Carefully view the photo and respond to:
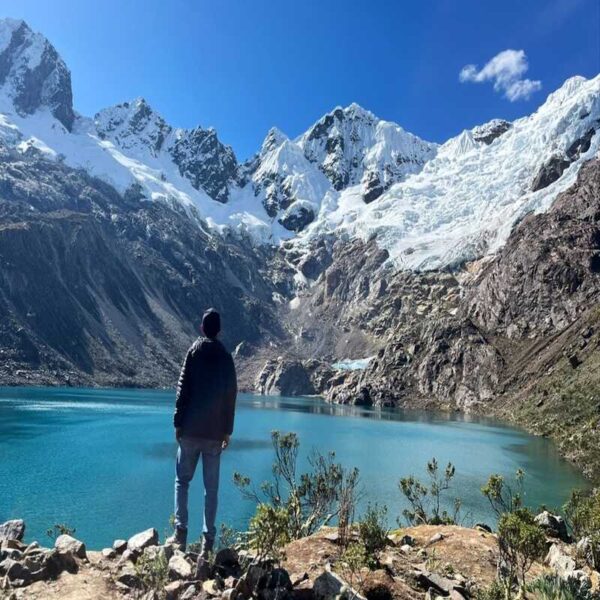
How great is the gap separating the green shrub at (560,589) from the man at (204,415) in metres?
5.71

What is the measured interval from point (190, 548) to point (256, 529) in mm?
3216

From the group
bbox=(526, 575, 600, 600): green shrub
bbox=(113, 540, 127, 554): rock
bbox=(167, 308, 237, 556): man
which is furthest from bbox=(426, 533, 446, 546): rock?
bbox=(113, 540, 127, 554): rock

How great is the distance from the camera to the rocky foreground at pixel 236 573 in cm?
826

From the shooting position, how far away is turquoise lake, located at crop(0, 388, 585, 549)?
3312 cm

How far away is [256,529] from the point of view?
29.1ft

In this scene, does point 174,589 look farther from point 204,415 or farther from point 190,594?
point 204,415

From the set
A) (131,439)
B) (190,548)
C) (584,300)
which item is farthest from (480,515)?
(584,300)

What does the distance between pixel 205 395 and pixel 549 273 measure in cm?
16647

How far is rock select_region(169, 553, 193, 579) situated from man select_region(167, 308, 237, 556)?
3.52 ft

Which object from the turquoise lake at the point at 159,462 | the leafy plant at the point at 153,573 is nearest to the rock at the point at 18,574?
the leafy plant at the point at 153,573

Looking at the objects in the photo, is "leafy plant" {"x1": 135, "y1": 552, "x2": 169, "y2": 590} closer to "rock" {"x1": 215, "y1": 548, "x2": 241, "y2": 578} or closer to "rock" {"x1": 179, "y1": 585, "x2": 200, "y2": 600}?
"rock" {"x1": 179, "y1": 585, "x2": 200, "y2": 600}

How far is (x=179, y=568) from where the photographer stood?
9.25 m

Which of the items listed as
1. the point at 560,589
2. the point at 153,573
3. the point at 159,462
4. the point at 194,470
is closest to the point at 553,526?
the point at 560,589

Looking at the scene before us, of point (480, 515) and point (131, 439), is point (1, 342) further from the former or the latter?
point (480, 515)
